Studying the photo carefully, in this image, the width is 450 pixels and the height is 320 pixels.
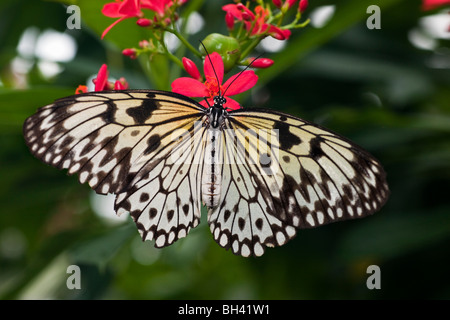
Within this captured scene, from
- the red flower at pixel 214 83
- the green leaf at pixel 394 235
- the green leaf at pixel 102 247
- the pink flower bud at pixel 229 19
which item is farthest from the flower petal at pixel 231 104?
the green leaf at pixel 394 235

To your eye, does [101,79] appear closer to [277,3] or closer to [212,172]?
[212,172]

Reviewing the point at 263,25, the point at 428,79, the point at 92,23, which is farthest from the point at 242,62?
the point at 428,79

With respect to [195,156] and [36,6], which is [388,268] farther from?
[36,6]

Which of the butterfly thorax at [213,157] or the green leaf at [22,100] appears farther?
the green leaf at [22,100]

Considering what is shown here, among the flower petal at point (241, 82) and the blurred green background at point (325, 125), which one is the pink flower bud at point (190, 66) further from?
the blurred green background at point (325, 125)

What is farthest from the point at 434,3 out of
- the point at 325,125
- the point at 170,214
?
the point at 170,214

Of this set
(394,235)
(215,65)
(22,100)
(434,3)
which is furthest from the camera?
(394,235)
